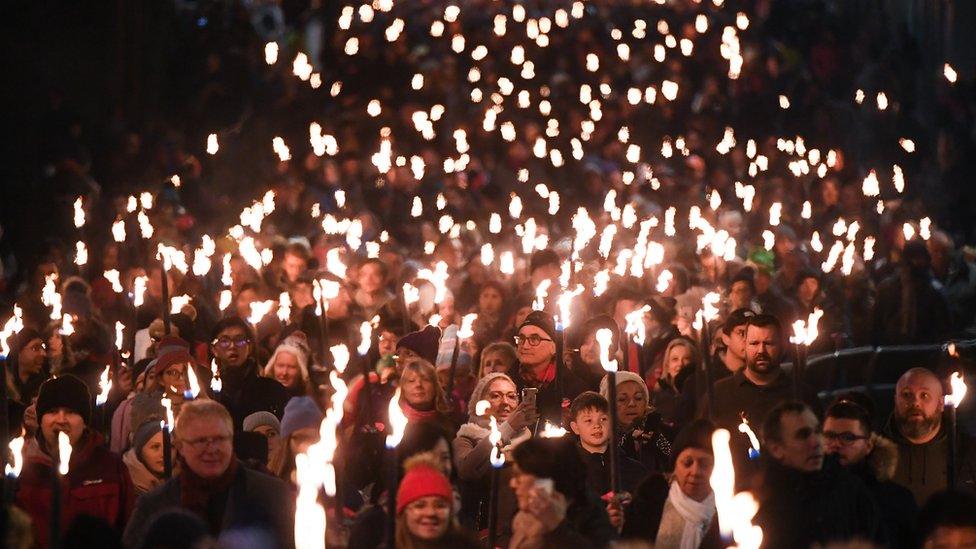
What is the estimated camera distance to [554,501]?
24.6ft

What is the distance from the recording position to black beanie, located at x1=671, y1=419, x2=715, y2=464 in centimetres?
827

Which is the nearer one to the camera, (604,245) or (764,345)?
(764,345)

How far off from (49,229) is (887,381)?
40.8 feet

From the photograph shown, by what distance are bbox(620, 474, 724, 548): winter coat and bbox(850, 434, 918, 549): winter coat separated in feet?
2.51

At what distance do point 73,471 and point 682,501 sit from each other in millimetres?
2668

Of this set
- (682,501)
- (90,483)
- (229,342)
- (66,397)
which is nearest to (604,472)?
(682,501)

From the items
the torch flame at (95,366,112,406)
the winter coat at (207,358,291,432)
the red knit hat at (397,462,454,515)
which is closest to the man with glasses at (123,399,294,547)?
the red knit hat at (397,462,454,515)

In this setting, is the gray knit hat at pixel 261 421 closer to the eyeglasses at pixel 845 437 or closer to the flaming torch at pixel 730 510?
the eyeglasses at pixel 845 437

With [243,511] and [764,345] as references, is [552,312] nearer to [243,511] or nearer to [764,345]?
[764,345]

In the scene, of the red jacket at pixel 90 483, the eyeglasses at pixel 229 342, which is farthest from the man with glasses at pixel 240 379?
the red jacket at pixel 90 483

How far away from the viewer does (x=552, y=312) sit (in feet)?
46.2

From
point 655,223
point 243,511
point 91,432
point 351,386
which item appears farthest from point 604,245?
point 243,511

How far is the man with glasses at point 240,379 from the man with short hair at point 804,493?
12.0 ft

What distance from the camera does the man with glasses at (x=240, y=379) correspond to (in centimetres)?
1110
